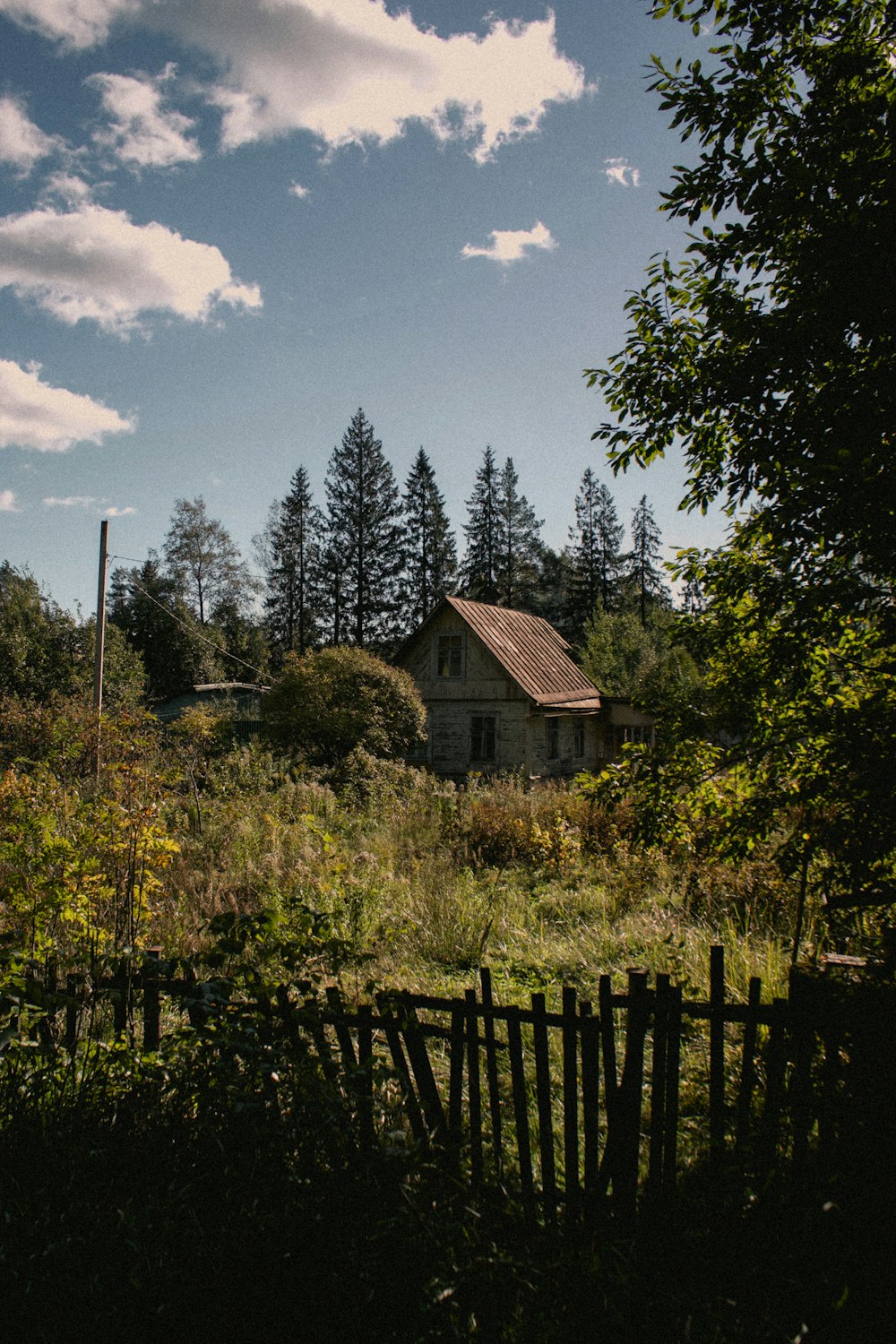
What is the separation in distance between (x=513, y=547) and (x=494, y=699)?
27118 millimetres

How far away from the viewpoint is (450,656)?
83.9 feet

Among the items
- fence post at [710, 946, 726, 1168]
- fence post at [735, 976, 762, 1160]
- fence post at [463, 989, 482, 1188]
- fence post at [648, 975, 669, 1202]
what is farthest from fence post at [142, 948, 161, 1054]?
fence post at [735, 976, 762, 1160]

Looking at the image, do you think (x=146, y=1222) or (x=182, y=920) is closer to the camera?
(x=146, y=1222)

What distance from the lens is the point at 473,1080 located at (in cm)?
334

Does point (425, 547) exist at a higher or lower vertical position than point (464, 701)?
higher

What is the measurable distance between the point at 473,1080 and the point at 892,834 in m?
2.03

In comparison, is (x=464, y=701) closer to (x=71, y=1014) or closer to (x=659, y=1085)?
(x=71, y=1014)

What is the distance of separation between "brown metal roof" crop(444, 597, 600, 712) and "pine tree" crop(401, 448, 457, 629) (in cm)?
1799

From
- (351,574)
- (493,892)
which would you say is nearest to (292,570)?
(351,574)

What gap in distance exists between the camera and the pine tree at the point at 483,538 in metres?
49.1

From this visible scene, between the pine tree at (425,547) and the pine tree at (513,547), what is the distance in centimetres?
308

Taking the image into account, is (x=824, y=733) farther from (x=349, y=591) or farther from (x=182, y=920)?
(x=349, y=591)

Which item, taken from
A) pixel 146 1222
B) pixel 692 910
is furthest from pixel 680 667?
pixel 146 1222

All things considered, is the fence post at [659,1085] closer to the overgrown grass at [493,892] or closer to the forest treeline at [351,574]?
the overgrown grass at [493,892]
